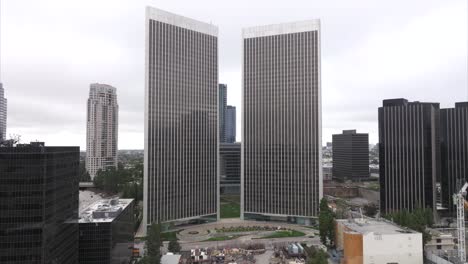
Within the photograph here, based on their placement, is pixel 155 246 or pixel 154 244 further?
pixel 154 244

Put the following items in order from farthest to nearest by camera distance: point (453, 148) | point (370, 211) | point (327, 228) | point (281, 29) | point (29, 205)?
point (453, 148) → point (370, 211) → point (281, 29) → point (327, 228) → point (29, 205)

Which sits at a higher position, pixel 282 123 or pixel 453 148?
pixel 282 123

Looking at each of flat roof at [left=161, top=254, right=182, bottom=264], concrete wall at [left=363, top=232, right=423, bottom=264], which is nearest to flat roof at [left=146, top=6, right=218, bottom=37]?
flat roof at [left=161, top=254, right=182, bottom=264]

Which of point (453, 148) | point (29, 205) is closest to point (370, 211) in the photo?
point (453, 148)

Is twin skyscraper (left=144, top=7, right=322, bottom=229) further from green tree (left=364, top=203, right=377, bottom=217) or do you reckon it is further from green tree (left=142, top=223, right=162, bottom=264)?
green tree (left=364, top=203, right=377, bottom=217)

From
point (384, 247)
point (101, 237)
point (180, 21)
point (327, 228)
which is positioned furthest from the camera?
point (180, 21)

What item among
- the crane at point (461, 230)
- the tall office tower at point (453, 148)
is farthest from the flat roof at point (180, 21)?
the tall office tower at point (453, 148)

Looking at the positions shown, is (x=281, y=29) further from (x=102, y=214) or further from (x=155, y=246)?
(x=102, y=214)

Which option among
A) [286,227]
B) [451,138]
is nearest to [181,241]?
[286,227]
